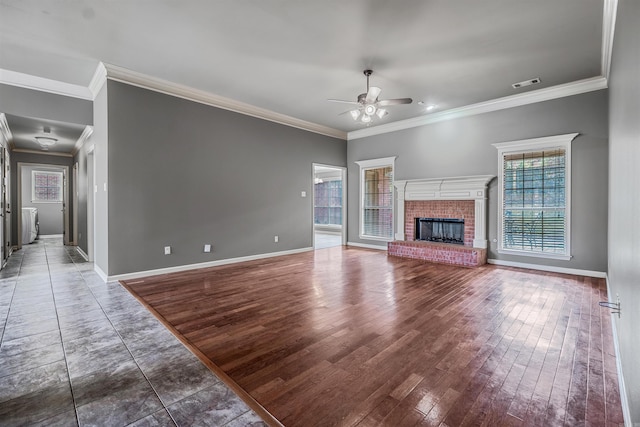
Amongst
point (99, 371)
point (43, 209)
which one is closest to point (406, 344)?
point (99, 371)

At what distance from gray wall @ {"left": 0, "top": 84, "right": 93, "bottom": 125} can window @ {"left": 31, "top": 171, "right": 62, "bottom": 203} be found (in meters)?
7.32

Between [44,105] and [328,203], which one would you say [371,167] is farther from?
[44,105]

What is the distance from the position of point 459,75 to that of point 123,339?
517 cm

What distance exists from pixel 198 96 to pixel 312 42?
2516 millimetres

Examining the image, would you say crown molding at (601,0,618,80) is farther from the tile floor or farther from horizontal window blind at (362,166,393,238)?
the tile floor

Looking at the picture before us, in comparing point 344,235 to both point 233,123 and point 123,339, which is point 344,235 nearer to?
point 233,123

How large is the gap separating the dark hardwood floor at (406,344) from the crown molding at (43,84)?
126 inches

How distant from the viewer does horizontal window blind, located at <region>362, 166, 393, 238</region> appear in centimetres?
714

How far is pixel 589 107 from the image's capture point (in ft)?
14.9

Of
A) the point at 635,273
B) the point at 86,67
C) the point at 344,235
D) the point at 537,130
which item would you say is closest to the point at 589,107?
the point at 537,130

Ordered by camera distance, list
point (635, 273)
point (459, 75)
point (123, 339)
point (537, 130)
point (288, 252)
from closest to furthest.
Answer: point (635, 273)
point (123, 339)
point (459, 75)
point (537, 130)
point (288, 252)

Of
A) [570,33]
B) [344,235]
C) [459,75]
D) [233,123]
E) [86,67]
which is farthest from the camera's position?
[344,235]

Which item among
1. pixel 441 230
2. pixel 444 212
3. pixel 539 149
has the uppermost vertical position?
pixel 539 149

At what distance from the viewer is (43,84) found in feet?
14.7
